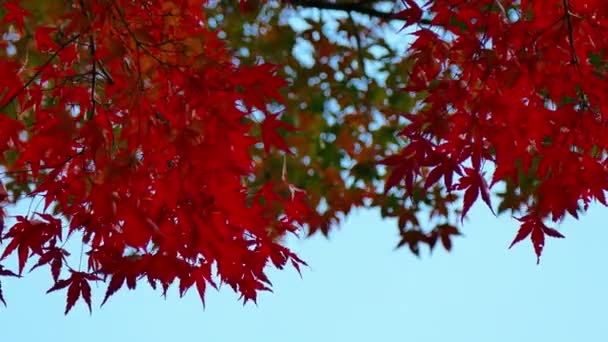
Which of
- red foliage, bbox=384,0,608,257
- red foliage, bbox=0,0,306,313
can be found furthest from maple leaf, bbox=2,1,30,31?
red foliage, bbox=384,0,608,257

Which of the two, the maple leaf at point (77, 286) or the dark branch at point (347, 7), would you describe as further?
the dark branch at point (347, 7)

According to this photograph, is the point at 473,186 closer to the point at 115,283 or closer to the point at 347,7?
the point at 115,283

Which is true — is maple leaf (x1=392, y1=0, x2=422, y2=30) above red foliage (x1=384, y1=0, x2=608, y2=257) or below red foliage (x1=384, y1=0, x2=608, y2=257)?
above

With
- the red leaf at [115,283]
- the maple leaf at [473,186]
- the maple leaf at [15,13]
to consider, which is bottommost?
the red leaf at [115,283]

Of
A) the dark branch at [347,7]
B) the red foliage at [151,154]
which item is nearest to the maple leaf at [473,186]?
the red foliage at [151,154]

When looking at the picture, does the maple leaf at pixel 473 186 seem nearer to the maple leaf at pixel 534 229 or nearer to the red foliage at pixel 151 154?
the maple leaf at pixel 534 229

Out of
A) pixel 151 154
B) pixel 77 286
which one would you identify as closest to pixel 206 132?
pixel 151 154

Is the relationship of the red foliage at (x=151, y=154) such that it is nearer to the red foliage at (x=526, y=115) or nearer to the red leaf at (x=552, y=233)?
the red foliage at (x=526, y=115)

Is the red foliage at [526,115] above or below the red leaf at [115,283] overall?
above

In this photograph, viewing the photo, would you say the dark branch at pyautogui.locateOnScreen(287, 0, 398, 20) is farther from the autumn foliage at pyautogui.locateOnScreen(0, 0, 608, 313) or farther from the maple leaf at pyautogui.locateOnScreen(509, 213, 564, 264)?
the maple leaf at pyautogui.locateOnScreen(509, 213, 564, 264)

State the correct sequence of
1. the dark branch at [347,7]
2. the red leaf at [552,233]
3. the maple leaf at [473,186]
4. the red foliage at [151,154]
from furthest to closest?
the dark branch at [347,7], the red leaf at [552,233], the maple leaf at [473,186], the red foliage at [151,154]

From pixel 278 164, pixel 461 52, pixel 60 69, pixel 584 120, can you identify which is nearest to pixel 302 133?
pixel 278 164

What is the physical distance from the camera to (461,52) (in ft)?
13.6

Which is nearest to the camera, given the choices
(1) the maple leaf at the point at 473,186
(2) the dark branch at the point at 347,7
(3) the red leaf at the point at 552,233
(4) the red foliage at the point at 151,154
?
(4) the red foliage at the point at 151,154
